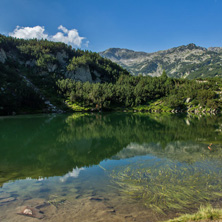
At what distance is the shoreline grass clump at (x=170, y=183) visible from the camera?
10.5 m

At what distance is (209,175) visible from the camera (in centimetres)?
1469

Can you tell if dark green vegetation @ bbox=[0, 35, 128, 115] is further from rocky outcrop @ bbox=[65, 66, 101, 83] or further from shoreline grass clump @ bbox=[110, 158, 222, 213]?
shoreline grass clump @ bbox=[110, 158, 222, 213]

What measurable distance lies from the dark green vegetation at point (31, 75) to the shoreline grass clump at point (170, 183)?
10131 cm

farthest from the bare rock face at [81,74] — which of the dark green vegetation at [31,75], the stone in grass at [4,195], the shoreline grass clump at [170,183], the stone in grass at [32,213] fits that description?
the stone in grass at [32,213]

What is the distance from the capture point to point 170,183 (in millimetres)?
13188

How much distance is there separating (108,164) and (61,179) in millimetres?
5848

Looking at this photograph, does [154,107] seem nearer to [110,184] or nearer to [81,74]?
[81,74]

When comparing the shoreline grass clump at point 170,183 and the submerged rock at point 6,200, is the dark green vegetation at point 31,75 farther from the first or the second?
the shoreline grass clump at point 170,183

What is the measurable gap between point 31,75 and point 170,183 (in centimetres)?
17315

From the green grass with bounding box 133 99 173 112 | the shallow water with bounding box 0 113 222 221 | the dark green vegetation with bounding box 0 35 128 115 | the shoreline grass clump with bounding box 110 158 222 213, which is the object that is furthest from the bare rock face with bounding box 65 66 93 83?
the shoreline grass clump with bounding box 110 158 222 213

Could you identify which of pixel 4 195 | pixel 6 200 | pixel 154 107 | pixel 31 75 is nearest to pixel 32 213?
pixel 6 200

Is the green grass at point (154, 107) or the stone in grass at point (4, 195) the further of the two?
the green grass at point (154, 107)

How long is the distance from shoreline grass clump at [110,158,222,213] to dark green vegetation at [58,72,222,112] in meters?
114

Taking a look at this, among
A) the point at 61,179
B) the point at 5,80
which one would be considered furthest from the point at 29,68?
the point at 61,179
